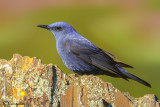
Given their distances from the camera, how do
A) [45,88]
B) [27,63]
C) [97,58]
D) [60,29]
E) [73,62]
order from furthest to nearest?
[60,29] → [97,58] → [73,62] → [27,63] → [45,88]

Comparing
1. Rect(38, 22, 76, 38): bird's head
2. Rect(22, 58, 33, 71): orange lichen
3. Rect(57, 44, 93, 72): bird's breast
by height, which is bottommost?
Rect(22, 58, 33, 71): orange lichen

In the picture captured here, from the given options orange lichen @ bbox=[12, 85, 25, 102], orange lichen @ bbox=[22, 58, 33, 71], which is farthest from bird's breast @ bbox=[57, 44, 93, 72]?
orange lichen @ bbox=[12, 85, 25, 102]

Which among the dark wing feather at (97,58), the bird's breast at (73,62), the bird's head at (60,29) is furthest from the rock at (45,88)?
the bird's head at (60,29)

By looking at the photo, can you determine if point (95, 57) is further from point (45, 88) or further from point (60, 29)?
point (45, 88)

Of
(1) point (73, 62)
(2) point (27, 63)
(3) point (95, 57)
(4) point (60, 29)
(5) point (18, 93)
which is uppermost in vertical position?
(4) point (60, 29)

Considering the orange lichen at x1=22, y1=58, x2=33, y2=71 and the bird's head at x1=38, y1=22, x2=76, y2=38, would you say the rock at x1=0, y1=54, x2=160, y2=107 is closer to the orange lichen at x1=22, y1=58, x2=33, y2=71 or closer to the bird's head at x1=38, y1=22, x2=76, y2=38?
the orange lichen at x1=22, y1=58, x2=33, y2=71

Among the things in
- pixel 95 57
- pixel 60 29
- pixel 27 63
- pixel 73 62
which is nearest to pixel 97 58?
pixel 95 57
